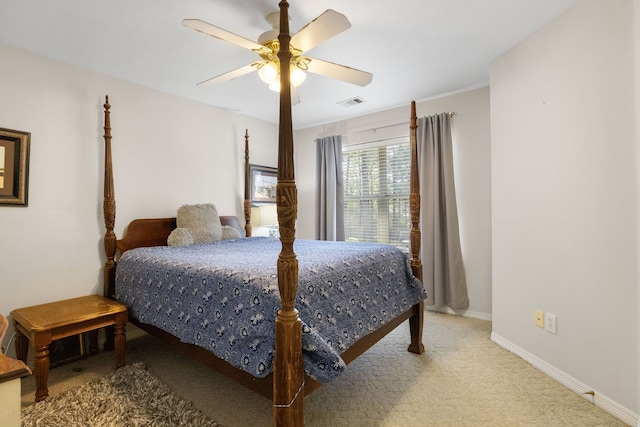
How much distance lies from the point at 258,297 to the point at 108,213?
188 centimetres

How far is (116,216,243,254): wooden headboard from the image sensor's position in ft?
8.79

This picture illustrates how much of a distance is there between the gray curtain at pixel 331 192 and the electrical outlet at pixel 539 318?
7.42 ft

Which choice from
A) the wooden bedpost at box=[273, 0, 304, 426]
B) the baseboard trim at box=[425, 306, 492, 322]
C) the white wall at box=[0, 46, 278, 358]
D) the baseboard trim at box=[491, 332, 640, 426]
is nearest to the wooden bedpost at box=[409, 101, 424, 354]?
the baseboard trim at box=[491, 332, 640, 426]

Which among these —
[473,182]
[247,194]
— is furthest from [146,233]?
[473,182]

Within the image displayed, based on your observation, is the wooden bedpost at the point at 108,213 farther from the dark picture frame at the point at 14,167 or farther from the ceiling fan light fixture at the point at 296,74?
the ceiling fan light fixture at the point at 296,74

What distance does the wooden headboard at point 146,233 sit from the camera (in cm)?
268

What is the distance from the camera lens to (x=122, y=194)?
108 inches

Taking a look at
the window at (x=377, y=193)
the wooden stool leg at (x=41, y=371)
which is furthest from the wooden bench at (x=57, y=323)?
the window at (x=377, y=193)

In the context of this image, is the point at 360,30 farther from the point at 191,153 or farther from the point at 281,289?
the point at 191,153

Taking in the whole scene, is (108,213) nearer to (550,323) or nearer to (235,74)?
(235,74)

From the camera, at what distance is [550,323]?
6.70 ft

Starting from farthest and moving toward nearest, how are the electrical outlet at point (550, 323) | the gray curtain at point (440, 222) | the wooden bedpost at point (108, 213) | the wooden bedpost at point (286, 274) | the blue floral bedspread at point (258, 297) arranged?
1. the gray curtain at point (440, 222)
2. the wooden bedpost at point (108, 213)
3. the electrical outlet at point (550, 323)
4. the blue floral bedspread at point (258, 297)
5. the wooden bedpost at point (286, 274)

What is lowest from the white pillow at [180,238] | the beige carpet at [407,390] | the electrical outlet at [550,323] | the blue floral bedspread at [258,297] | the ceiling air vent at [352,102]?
the beige carpet at [407,390]

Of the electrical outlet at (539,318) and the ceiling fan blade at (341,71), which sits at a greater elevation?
the ceiling fan blade at (341,71)
